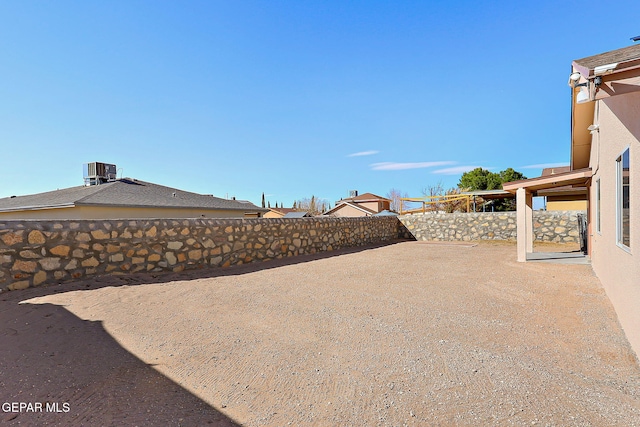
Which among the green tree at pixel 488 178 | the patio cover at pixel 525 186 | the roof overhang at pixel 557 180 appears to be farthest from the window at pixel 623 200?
the green tree at pixel 488 178

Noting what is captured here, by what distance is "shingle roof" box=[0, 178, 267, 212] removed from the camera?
14180 mm

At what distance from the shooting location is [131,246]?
21.3 ft

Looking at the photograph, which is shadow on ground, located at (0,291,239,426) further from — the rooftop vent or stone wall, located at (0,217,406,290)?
the rooftop vent

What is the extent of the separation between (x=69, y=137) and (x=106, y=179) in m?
3.44

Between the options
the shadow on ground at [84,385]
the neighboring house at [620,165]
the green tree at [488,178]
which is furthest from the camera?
the green tree at [488,178]

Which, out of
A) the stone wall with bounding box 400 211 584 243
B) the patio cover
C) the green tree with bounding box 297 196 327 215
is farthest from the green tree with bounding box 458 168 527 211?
the green tree with bounding box 297 196 327 215

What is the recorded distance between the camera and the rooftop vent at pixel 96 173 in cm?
1778

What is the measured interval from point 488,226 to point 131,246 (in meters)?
16.1

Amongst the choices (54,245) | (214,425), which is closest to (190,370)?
(214,425)

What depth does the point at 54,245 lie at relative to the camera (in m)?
5.57

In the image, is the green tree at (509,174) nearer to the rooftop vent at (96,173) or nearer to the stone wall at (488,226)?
the stone wall at (488,226)

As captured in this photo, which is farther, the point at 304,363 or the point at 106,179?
the point at 106,179

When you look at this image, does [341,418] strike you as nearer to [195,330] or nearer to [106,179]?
[195,330]

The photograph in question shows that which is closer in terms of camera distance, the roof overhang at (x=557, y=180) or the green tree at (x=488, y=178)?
the roof overhang at (x=557, y=180)
